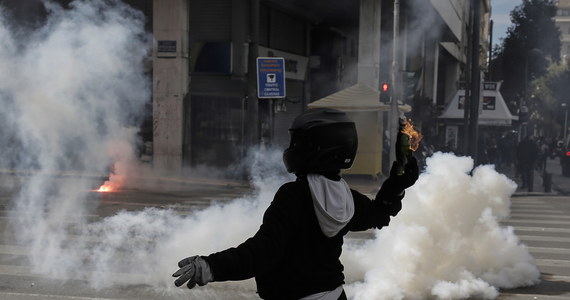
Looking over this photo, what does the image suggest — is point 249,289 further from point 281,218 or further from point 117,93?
point 117,93

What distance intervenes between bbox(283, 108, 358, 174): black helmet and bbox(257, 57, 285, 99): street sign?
1290cm

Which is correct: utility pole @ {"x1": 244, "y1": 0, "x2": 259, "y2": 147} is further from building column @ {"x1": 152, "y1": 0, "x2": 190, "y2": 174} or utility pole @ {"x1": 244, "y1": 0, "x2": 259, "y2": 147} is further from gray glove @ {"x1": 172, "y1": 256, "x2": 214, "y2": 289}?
gray glove @ {"x1": 172, "y1": 256, "x2": 214, "y2": 289}

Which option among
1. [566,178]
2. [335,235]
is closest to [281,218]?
[335,235]

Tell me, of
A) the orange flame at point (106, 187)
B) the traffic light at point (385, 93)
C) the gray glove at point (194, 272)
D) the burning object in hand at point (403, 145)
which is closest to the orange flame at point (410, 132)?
the burning object in hand at point (403, 145)

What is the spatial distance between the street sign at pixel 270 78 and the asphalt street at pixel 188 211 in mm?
2458

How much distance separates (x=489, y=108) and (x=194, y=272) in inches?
823

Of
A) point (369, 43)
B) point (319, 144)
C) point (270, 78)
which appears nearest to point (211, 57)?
point (270, 78)

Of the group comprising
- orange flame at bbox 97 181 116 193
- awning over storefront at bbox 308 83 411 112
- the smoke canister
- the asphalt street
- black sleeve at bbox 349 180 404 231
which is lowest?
the asphalt street

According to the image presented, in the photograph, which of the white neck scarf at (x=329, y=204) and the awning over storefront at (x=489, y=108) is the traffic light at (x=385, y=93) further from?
the white neck scarf at (x=329, y=204)

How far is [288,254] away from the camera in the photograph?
8.50 ft

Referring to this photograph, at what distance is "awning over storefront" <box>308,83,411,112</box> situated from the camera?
17203mm

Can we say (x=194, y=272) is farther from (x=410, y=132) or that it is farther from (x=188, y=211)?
(x=188, y=211)

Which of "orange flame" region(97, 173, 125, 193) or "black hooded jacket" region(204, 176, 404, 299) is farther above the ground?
"black hooded jacket" region(204, 176, 404, 299)

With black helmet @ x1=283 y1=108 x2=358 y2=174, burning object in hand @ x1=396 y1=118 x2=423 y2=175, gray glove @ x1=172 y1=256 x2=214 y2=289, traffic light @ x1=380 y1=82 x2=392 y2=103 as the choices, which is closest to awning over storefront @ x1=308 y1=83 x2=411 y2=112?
traffic light @ x1=380 y1=82 x2=392 y2=103
